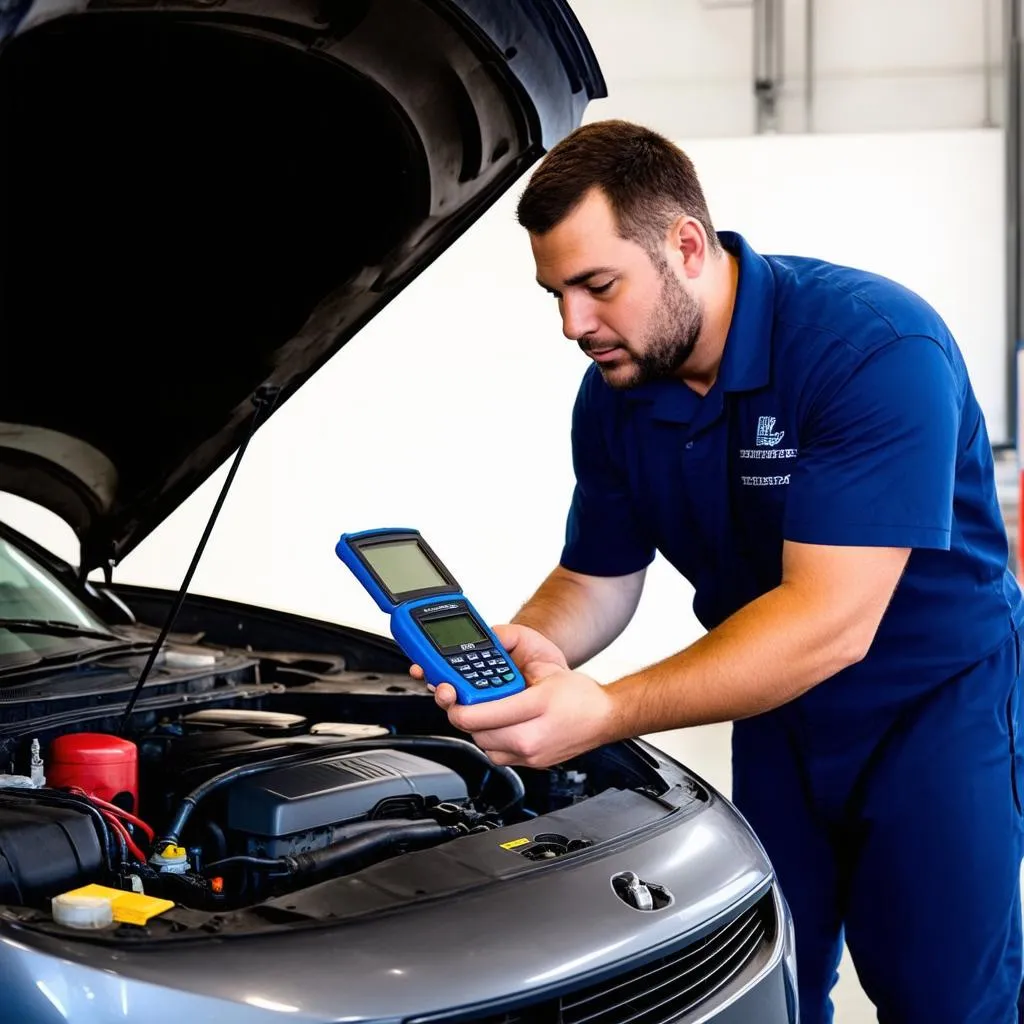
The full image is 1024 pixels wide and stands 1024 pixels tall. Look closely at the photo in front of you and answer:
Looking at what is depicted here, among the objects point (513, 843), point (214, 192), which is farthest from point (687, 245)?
point (513, 843)

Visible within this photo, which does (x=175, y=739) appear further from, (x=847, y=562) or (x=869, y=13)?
(x=869, y=13)

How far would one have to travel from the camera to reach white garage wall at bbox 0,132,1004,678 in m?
6.73

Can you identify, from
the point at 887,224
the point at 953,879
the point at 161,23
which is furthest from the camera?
the point at 887,224

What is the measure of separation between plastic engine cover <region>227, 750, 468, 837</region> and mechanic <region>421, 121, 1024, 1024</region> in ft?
0.72

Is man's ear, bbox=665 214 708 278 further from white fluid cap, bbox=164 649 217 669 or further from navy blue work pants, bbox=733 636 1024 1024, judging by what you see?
white fluid cap, bbox=164 649 217 669

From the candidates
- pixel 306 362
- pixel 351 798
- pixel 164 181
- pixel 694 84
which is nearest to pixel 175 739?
pixel 351 798

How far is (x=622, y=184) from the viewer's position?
1.73 m

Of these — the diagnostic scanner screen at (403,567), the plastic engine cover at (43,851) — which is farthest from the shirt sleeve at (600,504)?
the plastic engine cover at (43,851)

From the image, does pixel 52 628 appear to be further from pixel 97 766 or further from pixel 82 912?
pixel 82 912

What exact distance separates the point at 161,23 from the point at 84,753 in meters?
0.90

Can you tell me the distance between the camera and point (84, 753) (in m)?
1.79

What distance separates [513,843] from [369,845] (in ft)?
0.61

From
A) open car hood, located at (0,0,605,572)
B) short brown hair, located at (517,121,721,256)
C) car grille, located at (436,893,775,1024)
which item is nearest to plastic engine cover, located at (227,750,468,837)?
car grille, located at (436,893,775,1024)

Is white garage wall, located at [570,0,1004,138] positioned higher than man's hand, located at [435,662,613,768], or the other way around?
white garage wall, located at [570,0,1004,138]
